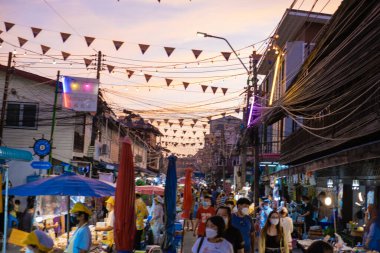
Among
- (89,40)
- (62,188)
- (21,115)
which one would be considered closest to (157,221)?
(62,188)

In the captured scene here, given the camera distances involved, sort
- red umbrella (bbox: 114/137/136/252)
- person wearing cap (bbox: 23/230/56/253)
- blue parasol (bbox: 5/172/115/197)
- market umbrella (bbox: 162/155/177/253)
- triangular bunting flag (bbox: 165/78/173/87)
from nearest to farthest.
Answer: person wearing cap (bbox: 23/230/56/253), red umbrella (bbox: 114/137/136/252), blue parasol (bbox: 5/172/115/197), market umbrella (bbox: 162/155/177/253), triangular bunting flag (bbox: 165/78/173/87)

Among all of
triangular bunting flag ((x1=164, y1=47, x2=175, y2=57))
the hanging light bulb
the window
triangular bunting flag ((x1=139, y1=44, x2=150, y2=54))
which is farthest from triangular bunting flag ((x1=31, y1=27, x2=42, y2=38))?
the hanging light bulb

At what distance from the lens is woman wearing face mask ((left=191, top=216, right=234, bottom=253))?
7027 millimetres

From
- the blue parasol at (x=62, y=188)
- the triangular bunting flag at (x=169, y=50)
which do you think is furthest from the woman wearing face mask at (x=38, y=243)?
the triangular bunting flag at (x=169, y=50)

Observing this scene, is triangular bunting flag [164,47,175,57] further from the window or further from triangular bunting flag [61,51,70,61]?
the window

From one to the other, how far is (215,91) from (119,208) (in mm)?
16780

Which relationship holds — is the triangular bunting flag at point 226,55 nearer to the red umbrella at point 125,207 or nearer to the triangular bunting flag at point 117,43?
the triangular bunting flag at point 117,43

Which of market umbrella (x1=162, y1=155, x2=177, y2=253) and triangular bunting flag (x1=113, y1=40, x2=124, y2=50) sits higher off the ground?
triangular bunting flag (x1=113, y1=40, x2=124, y2=50)

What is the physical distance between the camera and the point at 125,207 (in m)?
8.38

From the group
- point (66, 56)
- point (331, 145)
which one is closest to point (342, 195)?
point (331, 145)

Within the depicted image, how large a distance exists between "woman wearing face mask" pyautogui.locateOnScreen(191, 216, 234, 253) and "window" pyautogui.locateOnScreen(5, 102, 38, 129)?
2447 cm

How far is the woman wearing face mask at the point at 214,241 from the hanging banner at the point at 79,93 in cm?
1935

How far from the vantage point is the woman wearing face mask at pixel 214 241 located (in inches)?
277

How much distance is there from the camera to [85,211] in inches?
324
